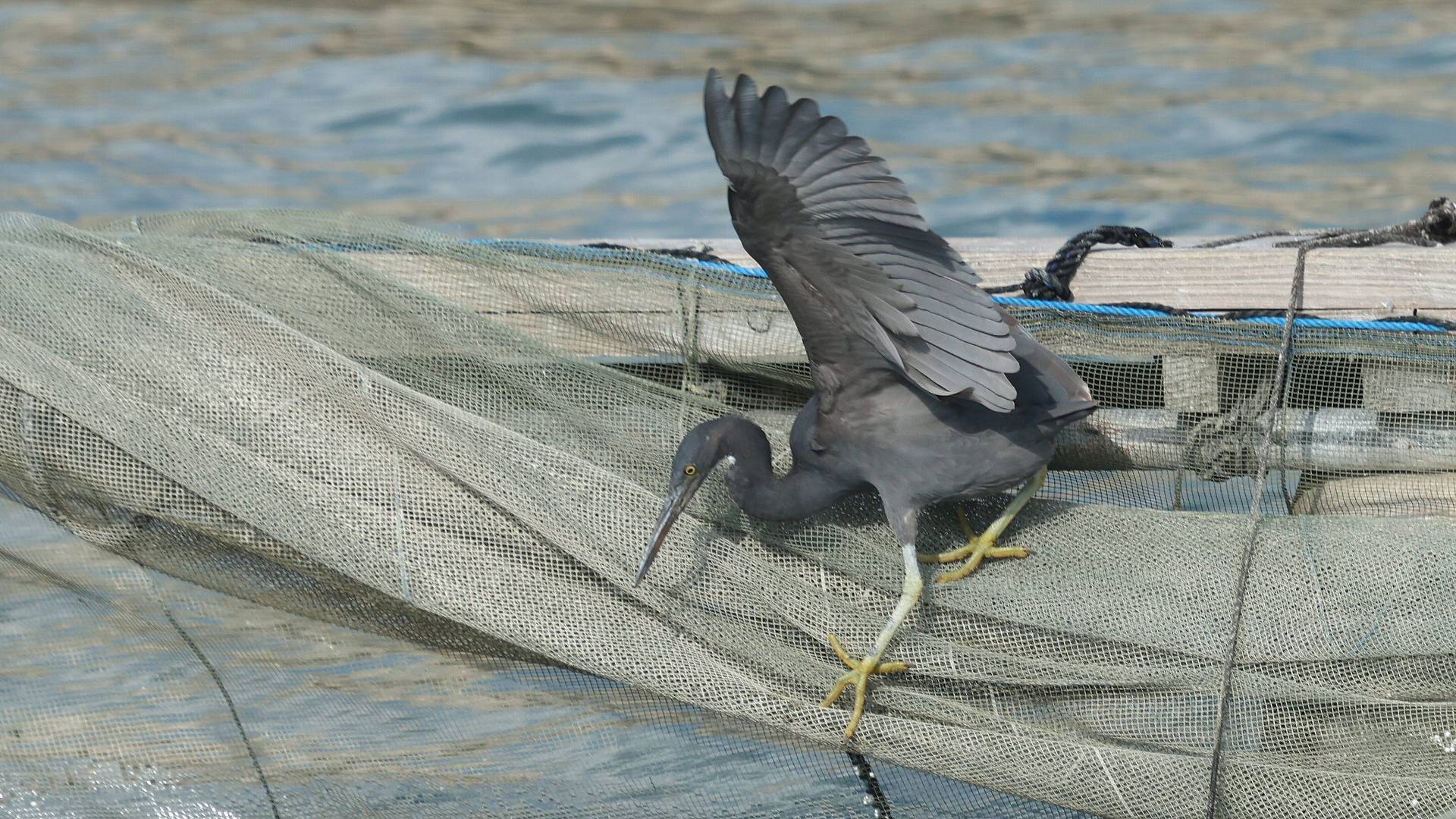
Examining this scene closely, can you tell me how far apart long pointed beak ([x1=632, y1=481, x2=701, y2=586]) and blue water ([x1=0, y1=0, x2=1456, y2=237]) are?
489cm

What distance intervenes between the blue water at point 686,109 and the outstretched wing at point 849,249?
496 centimetres

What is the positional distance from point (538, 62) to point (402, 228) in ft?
22.7

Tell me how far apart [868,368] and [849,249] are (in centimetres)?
30

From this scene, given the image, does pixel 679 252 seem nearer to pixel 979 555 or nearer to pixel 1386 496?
pixel 979 555

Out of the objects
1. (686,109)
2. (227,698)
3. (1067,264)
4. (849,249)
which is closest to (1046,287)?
(1067,264)

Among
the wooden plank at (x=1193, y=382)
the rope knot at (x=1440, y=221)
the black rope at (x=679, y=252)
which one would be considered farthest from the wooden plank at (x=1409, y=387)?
the black rope at (x=679, y=252)

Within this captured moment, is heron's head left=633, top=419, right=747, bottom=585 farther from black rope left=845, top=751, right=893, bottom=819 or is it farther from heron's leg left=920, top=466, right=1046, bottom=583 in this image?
black rope left=845, top=751, right=893, bottom=819

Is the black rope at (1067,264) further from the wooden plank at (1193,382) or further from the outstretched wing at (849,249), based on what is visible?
the outstretched wing at (849,249)

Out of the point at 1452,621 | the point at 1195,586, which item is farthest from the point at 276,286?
the point at 1452,621

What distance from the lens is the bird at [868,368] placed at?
2979mm

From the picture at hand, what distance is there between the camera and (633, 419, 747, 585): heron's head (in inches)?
126

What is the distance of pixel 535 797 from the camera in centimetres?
361

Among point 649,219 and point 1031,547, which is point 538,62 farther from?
point 1031,547

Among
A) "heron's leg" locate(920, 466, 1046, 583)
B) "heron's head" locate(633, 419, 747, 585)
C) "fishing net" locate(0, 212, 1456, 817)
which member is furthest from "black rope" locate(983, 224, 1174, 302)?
"heron's head" locate(633, 419, 747, 585)
